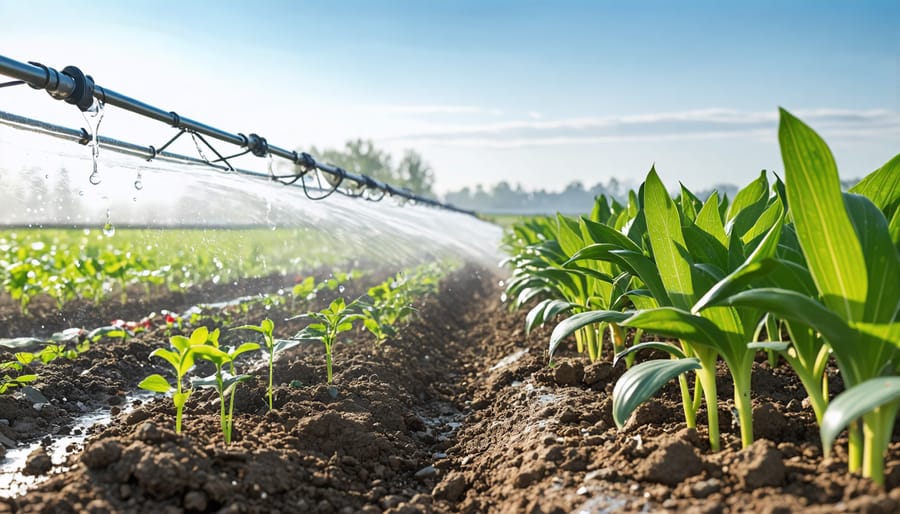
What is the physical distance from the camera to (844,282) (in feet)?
4.97

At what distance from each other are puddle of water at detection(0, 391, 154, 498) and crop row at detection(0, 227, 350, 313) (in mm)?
926

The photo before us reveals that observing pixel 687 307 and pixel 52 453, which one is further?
pixel 52 453

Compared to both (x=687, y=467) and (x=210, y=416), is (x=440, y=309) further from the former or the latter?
(x=687, y=467)

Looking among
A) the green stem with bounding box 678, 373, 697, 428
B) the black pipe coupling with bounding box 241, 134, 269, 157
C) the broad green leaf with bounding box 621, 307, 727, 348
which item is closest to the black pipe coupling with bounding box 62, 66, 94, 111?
the black pipe coupling with bounding box 241, 134, 269, 157

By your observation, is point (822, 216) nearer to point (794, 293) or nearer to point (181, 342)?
point (794, 293)

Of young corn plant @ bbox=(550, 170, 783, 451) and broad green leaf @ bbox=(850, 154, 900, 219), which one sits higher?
broad green leaf @ bbox=(850, 154, 900, 219)

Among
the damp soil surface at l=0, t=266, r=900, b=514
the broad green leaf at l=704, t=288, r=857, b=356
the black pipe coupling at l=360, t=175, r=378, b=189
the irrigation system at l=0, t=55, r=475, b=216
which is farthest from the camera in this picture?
the black pipe coupling at l=360, t=175, r=378, b=189

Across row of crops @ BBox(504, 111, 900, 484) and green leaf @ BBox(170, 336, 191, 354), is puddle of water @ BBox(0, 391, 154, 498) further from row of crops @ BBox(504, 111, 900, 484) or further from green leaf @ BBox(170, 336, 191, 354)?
row of crops @ BBox(504, 111, 900, 484)

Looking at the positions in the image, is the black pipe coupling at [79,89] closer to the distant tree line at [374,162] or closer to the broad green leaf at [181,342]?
the broad green leaf at [181,342]

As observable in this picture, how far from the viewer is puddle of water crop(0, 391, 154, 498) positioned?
2.22 meters

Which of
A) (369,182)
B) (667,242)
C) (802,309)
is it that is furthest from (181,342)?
(369,182)

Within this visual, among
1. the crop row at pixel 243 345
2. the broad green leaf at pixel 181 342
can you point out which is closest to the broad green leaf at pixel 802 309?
the crop row at pixel 243 345

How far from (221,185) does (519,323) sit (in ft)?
7.71

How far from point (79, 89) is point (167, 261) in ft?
11.8
